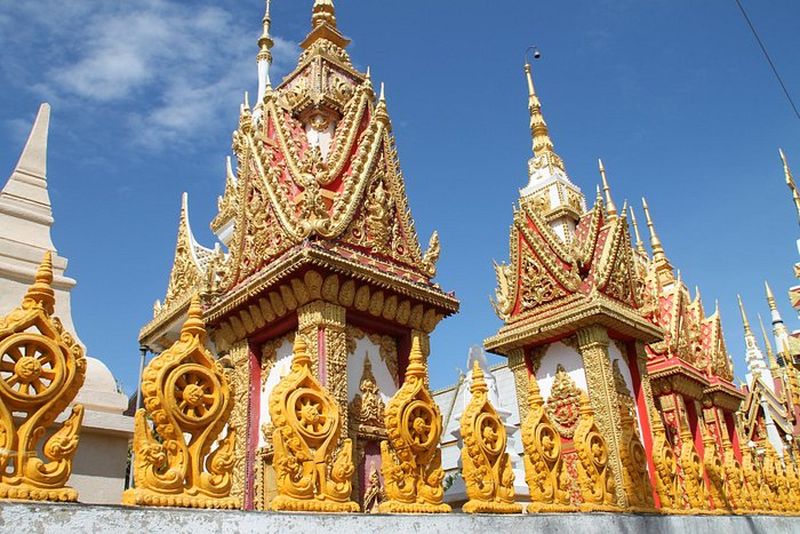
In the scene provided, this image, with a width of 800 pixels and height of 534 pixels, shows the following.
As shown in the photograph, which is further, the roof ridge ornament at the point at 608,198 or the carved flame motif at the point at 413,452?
the roof ridge ornament at the point at 608,198

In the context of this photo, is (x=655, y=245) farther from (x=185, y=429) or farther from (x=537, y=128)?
(x=185, y=429)

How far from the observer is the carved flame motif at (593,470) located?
19.5ft

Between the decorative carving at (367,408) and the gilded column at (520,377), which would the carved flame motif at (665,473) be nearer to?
the decorative carving at (367,408)

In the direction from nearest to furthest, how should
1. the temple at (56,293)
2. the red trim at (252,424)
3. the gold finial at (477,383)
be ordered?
the temple at (56,293)
the gold finial at (477,383)
the red trim at (252,424)

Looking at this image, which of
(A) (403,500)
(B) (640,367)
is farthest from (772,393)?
(A) (403,500)

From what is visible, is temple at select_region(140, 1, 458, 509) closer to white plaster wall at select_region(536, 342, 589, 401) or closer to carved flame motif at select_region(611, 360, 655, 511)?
carved flame motif at select_region(611, 360, 655, 511)

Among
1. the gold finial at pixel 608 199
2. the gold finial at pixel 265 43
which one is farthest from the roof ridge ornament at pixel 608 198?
the gold finial at pixel 265 43

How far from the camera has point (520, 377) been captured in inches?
513

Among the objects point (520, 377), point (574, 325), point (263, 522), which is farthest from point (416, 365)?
point (520, 377)

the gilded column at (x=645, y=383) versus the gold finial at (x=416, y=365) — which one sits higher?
the gilded column at (x=645, y=383)

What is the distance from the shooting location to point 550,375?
12742mm

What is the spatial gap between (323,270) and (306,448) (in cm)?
393

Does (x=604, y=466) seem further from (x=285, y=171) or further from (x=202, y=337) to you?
(x=285, y=171)

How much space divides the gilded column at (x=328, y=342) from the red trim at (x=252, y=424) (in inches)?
47.4
